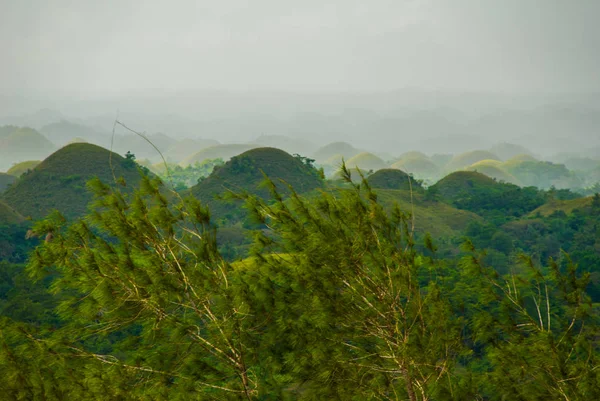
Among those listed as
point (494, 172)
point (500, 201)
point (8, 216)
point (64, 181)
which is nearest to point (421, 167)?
point (494, 172)

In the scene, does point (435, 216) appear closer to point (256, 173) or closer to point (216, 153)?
point (256, 173)

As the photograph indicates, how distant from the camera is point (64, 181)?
57000 millimetres

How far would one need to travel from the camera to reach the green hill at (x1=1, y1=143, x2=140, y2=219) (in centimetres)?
5334

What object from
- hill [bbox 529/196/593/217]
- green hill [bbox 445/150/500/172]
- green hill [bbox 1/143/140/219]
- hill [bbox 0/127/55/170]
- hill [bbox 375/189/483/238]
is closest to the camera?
hill [bbox 375/189/483/238]

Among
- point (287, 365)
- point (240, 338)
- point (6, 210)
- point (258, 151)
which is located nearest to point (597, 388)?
point (287, 365)

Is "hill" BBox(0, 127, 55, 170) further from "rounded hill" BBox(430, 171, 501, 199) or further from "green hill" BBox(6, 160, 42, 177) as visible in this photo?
"rounded hill" BBox(430, 171, 501, 199)

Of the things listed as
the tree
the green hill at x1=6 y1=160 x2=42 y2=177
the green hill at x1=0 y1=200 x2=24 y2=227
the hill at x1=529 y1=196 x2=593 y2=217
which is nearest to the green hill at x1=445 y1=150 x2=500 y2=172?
the green hill at x1=6 y1=160 x2=42 y2=177

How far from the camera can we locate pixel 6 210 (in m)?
46.1

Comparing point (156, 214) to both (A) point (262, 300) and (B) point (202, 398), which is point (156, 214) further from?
(B) point (202, 398)

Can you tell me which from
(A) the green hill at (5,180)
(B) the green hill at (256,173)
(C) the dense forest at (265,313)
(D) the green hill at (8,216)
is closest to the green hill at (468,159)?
(B) the green hill at (256,173)

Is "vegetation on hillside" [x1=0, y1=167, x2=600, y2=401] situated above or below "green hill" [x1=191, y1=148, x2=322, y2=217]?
above

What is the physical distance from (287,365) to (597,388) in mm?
2833

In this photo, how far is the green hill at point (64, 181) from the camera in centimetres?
5334

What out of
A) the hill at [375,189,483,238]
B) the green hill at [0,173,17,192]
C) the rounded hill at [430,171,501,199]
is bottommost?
the green hill at [0,173,17,192]
